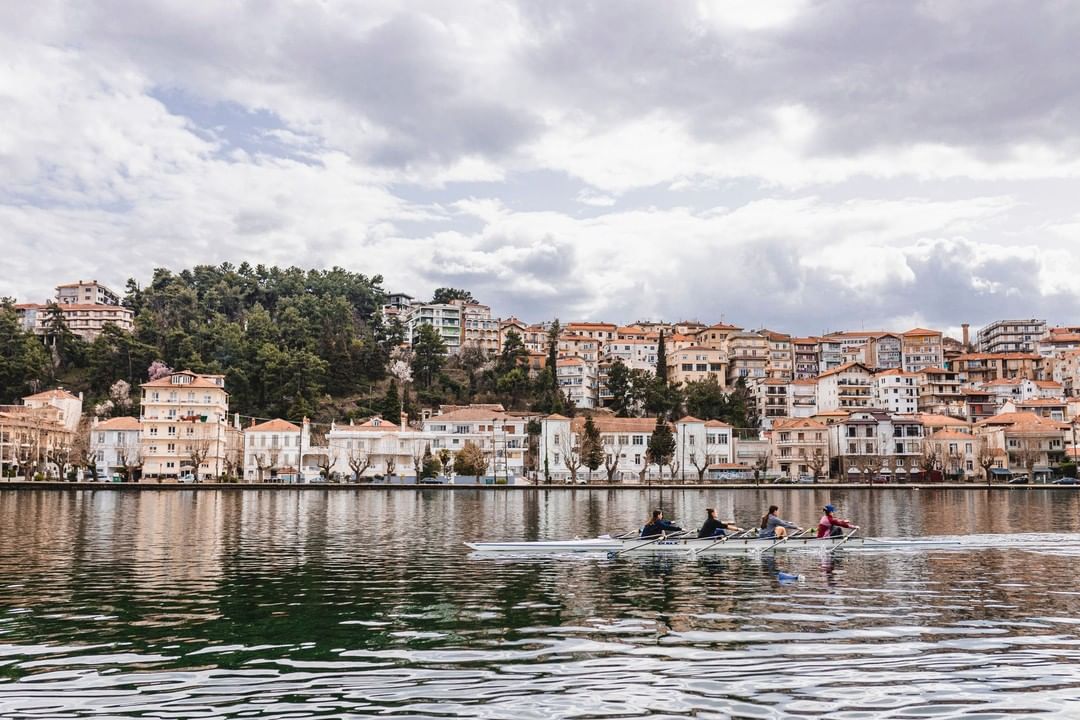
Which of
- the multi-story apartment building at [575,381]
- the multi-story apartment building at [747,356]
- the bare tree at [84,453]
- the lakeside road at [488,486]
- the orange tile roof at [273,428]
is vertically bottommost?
the lakeside road at [488,486]

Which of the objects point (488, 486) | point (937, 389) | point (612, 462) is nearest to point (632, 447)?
point (612, 462)

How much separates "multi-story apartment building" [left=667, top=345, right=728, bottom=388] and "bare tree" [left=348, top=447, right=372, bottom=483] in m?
60.8

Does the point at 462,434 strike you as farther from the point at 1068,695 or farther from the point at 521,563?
the point at 1068,695

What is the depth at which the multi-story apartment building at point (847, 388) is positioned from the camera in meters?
140

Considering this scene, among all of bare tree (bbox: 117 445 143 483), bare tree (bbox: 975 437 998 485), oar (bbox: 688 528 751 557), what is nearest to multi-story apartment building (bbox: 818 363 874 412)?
bare tree (bbox: 975 437 998 485)

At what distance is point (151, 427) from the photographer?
10550 cm

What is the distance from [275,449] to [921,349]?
112m

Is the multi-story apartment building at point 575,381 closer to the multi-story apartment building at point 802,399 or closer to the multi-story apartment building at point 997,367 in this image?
the multi-story apartment building at point 802,399

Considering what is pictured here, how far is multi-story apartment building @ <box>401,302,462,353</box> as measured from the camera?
553 ft

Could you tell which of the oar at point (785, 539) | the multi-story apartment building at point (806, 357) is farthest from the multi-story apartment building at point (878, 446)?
the oar at point (785, 539)

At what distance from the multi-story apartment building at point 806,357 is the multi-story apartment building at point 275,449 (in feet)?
307

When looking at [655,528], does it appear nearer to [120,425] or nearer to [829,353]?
[120,425]

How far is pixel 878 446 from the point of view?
11519 cm

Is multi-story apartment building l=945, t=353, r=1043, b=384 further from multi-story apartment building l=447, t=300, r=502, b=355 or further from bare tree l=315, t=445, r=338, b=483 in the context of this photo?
bare tree l=315, t=445, r=338, b=483
